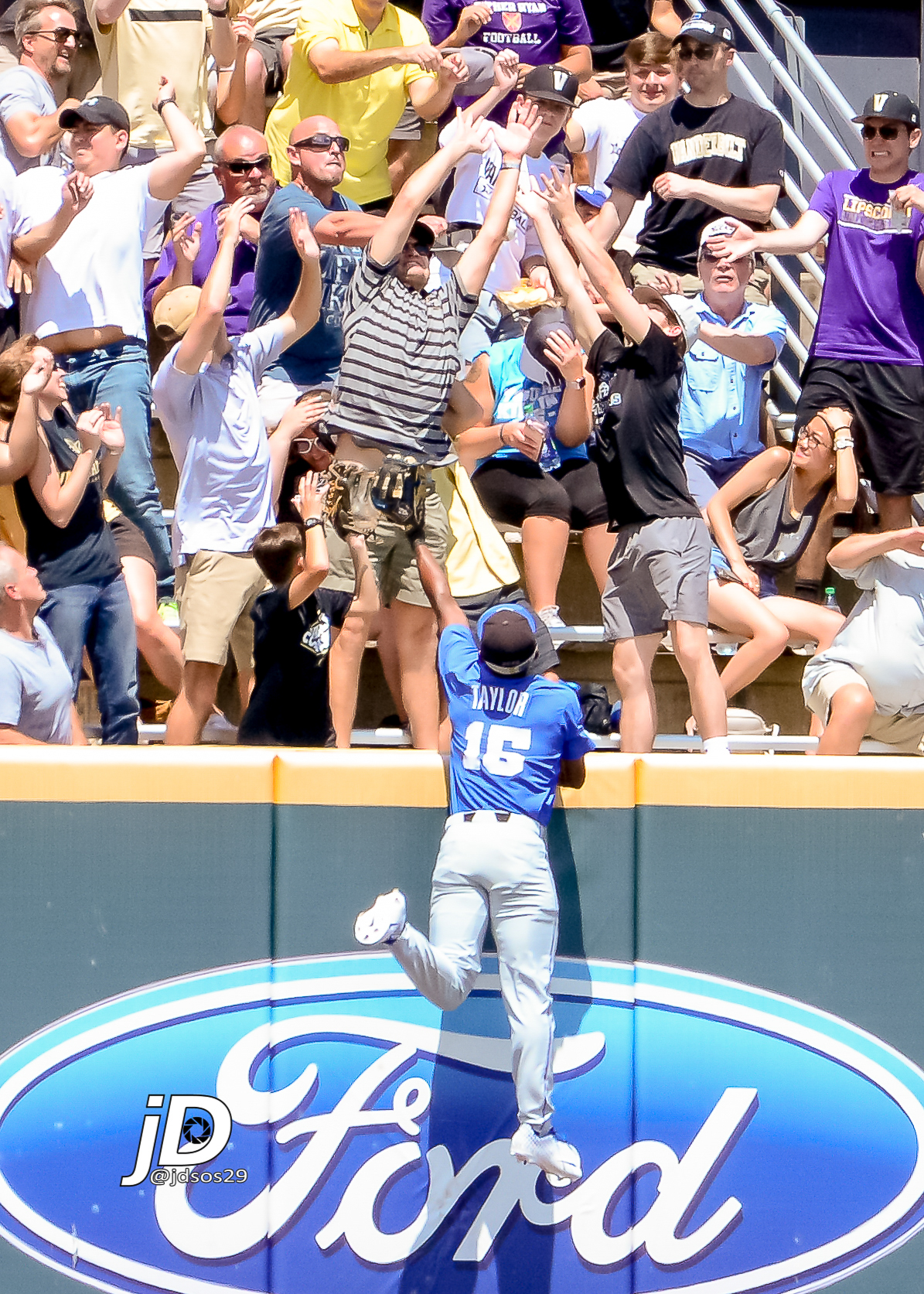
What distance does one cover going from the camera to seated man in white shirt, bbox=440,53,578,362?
7.13m

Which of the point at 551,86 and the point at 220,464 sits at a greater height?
the point at 551,86

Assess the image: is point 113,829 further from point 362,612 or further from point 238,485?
point 238,485

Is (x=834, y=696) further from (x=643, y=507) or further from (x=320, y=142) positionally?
(x=320, y=142)

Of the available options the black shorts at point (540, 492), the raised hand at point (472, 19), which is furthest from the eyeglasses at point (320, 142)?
the raised hand at point (472, 19)

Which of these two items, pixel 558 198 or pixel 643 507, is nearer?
pixel 643 507

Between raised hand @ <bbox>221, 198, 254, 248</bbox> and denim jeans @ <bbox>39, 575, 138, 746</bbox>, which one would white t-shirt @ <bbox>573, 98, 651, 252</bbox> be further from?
denim jeans @ <bbox>39, 575, 138, 746</bbox>

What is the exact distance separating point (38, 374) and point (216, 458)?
Answer: 80 centimetres

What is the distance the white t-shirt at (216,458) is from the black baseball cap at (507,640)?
5.22ft

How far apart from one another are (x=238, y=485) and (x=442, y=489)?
0.75 metres

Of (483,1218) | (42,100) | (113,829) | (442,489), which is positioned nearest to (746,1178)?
(483,1218)

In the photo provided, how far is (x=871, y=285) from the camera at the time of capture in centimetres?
671

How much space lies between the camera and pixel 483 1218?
496 cm

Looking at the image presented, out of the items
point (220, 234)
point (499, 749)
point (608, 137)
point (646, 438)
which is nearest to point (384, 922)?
point (499, 749)

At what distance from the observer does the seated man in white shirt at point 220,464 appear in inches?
235
